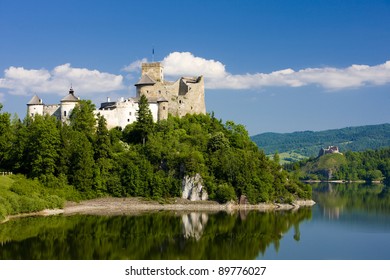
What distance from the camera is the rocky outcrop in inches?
2453

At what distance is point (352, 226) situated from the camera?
53.6 metres

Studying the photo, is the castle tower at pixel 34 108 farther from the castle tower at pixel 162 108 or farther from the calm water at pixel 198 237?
the calm water at pixel 198 237

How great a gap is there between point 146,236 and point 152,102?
26.0 metres

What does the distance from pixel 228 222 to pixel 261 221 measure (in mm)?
3163

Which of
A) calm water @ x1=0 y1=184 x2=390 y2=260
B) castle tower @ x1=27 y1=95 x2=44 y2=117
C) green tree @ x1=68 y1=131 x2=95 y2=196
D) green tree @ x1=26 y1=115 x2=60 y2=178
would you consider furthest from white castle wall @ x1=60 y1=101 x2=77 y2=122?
calm water @ x1=0 y1=184 x2=390 y2=260

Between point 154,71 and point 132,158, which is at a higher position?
point 154,71

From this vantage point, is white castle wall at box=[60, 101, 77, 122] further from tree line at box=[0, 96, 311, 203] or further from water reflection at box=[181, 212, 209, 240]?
water reflection at box=[181, 212, 209, 240]

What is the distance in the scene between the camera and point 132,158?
209 feet

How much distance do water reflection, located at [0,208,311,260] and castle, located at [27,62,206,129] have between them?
14.3 metres

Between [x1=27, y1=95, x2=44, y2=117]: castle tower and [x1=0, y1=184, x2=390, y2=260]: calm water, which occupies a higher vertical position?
[x1=27, y1=95, x2=44, y2=117]: castle tower

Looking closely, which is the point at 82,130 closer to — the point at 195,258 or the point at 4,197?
the point at 4,197

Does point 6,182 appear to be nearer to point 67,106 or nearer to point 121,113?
point 67,106

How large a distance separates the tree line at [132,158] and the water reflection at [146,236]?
680cm

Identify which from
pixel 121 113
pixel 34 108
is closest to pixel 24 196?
Answer: pixel 34 108
